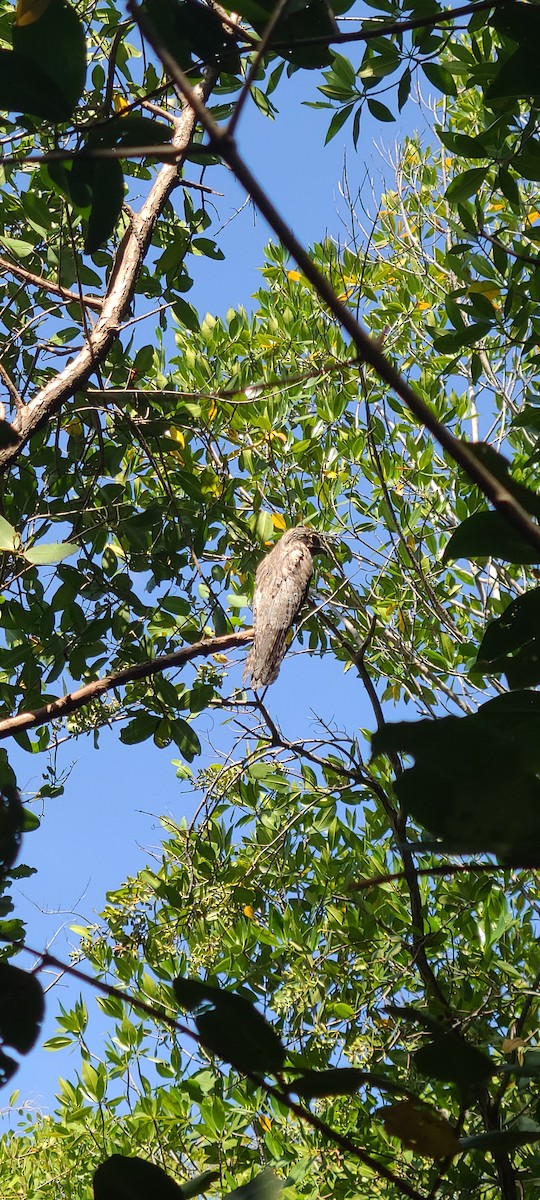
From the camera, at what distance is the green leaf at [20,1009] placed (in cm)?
50

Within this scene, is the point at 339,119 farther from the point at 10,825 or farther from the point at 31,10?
the point at 10,825

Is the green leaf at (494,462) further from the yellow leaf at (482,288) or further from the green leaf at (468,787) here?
the yellow leaf at (482,288)

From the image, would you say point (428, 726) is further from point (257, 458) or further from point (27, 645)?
point (257, 458)

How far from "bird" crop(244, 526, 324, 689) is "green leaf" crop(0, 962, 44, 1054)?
1.48 metres

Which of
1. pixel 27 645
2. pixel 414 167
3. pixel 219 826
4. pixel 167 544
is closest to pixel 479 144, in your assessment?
pixel 167 544

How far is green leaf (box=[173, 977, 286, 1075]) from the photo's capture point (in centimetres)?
47

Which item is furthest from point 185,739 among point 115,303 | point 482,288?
point 482,288

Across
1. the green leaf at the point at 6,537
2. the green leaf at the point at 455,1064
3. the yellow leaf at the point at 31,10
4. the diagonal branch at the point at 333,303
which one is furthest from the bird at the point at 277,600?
the diagonal branch at the point at 333,303

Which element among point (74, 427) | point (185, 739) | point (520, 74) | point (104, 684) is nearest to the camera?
point (520, 74)

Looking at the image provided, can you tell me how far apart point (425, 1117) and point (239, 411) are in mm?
2964

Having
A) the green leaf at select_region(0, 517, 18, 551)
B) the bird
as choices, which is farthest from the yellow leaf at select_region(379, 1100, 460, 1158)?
the bird

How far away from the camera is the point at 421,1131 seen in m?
0.48

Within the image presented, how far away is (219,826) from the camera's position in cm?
297

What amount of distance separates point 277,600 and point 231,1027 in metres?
1.69
